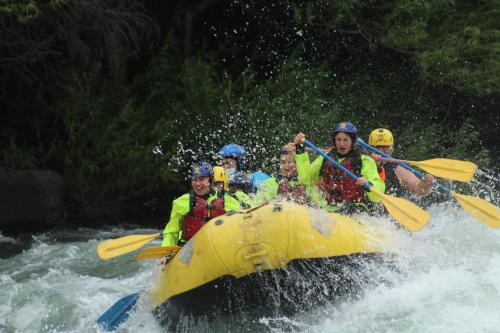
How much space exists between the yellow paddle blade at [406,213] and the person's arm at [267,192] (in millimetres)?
1060

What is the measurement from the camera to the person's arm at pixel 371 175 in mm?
5672

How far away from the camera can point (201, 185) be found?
17.8 feet

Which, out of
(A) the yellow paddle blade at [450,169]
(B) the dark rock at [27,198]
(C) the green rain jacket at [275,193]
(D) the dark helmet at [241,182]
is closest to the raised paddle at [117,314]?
(C) the green rain jacket at [275,193]

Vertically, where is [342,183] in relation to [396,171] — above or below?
above

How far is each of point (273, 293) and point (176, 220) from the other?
117 centimetres

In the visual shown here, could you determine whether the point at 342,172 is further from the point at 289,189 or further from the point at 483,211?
the point at 483,211

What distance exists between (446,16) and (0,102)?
20.4ft

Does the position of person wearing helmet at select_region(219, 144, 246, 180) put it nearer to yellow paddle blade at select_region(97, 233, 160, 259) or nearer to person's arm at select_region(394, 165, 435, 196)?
yellow paddle blade at select_region(97, 233, 160, 259)

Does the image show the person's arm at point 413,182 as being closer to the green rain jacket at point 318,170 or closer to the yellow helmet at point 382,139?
the yellow helmet at point 382,139

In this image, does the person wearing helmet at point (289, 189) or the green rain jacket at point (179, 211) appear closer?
the green rain jacket at point (179, 211)

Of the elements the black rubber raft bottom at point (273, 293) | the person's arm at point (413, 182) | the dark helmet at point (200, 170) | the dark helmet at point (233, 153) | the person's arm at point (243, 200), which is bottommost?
the black rubber raft bottom at point (273, 293)

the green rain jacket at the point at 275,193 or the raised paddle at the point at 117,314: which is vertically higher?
the green rain jacket at the point at 275,193

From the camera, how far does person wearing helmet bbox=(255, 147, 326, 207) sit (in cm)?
592

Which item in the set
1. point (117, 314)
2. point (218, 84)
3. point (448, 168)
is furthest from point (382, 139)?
point (218, 84)
